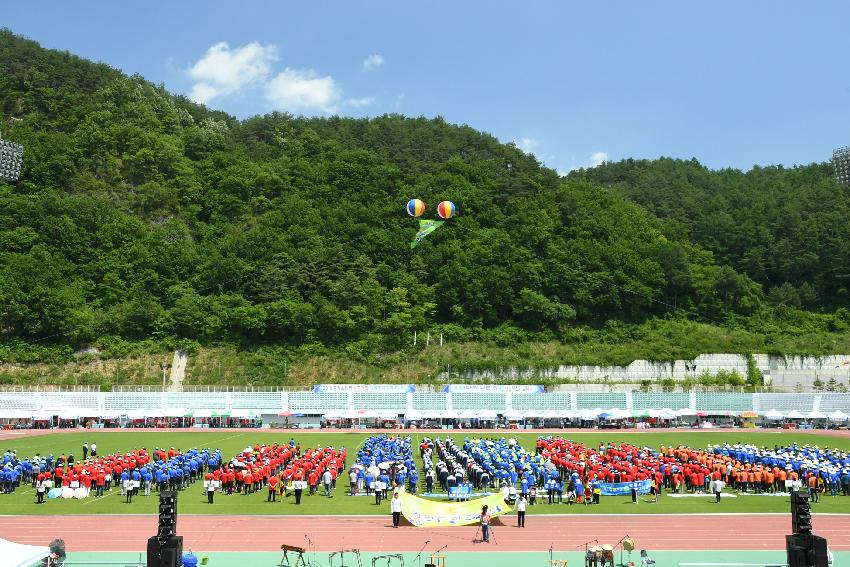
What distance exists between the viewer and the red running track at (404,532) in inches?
718

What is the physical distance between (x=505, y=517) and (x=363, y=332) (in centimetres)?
5497

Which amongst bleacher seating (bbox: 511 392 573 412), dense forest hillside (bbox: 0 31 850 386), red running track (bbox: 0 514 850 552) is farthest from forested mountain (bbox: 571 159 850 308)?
red running track (bbox: 0 514 850 552)

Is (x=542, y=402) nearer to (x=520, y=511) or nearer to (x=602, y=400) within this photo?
(x=602, y=400)

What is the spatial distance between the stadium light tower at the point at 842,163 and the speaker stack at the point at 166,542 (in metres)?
56.5

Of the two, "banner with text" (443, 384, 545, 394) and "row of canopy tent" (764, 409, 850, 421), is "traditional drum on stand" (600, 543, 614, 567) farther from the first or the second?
"banner with text" (443, 384, 545, 394)

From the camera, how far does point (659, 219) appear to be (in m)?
103

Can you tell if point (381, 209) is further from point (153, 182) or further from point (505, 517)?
point (505, 517)

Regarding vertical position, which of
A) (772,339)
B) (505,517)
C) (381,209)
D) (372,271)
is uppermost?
(381,209)

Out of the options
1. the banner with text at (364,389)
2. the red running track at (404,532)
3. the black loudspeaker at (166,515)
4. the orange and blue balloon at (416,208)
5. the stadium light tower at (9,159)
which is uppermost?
the stadium light tower at (9,159)

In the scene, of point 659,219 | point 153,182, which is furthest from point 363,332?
point 659,219

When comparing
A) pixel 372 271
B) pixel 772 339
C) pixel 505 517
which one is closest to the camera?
pixel 505 517

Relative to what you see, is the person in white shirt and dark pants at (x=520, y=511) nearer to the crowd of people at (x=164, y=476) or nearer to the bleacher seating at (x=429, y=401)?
the crowd of people at (x=164, y=476)

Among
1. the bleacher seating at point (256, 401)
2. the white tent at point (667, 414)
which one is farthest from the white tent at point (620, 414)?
the bleacher seating at point (256, 401)

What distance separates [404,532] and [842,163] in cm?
4996
